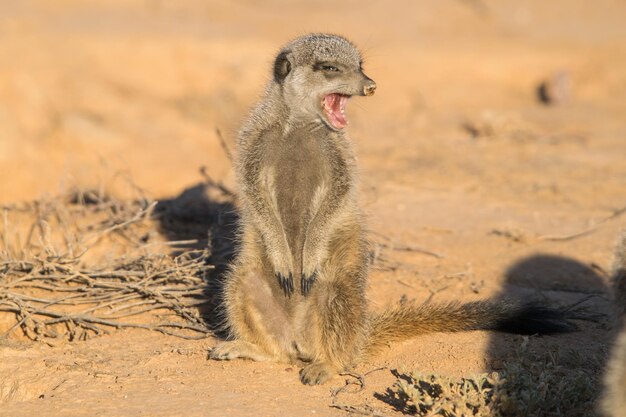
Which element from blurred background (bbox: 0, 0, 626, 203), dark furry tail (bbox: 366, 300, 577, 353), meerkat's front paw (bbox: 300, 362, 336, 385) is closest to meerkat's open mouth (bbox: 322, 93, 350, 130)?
dark furry tail (bbox: 366, 300, 577, 353)

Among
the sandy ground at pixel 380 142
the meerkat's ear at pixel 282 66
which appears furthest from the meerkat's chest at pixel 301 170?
the sandy ground at pixel 380 142

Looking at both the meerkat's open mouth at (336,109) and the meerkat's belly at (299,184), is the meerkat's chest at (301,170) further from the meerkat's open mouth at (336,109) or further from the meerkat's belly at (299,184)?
the meerkat's open mouth at (336,109)

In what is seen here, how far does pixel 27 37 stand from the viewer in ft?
42.0

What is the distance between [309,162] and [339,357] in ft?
3.27

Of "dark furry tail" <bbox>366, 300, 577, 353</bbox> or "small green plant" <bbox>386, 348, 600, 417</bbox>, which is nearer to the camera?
"small green plant" <bbox>386, 348, 600, 417</bbox>

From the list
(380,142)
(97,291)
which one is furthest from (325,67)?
(380,142)

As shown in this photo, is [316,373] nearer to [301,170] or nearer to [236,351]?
[236,351]

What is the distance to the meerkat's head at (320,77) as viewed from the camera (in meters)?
4.54

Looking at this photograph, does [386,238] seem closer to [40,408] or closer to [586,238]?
[586,238]

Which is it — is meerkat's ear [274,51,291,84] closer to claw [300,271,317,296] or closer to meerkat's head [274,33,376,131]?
meerkat's head [274,33,376,131]

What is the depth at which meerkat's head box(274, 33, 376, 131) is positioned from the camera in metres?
4.54

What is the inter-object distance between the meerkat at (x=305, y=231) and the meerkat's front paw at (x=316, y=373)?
10 centimetres

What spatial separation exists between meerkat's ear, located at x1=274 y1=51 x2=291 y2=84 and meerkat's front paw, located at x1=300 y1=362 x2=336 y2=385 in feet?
4.87

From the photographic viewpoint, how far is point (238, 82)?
12242 millimetres
